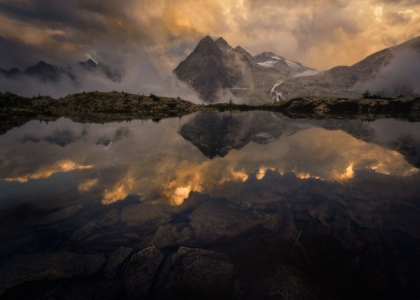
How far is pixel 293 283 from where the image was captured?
8102 mm

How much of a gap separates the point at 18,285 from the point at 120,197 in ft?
25.2

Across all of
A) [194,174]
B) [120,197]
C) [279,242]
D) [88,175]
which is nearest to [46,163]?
[88,175]

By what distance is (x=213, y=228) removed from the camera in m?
11.9

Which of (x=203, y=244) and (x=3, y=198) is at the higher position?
(x=3, y=198)

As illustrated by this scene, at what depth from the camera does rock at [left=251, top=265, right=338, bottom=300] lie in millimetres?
7617

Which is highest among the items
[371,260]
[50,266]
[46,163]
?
[46,163]

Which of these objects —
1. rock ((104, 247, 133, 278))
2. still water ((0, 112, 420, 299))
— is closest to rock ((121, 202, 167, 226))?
still water ((0, 112, 420, 299))

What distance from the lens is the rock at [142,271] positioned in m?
7.87

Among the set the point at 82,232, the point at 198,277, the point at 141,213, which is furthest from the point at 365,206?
the point at 82,232

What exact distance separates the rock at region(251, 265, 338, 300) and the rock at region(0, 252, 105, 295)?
7183mm

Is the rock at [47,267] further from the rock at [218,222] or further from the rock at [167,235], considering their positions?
the rock at [218,222]

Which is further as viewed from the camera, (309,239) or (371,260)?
(309,239)

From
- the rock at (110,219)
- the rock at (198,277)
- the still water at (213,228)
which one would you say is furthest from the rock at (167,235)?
the rock at (110,219)

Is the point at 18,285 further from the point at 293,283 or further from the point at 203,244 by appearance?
the point at 293,283
